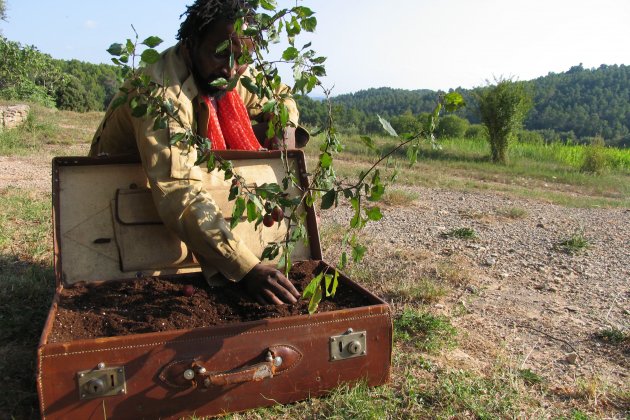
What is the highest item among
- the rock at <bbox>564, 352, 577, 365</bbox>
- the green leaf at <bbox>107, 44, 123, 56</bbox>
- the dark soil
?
the green leaf at <bbox>107, 44, 123, 56</bbox>

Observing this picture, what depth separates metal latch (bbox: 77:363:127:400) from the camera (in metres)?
1.76

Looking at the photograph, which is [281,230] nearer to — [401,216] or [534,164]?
[401,216]

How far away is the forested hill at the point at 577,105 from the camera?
48281 mm

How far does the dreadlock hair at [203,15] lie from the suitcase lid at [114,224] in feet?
1.94

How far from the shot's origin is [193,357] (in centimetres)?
188

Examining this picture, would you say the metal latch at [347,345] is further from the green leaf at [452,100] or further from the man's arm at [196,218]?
the green leaf at [452,100]

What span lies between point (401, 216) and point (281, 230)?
118 inches

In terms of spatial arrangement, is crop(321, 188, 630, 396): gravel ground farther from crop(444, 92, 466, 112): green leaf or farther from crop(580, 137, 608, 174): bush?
crop(580, 137, 608, 174): bush

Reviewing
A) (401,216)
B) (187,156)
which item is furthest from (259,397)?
(401,216)

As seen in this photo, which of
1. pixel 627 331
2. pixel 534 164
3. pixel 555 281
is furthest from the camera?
pixel 534 164

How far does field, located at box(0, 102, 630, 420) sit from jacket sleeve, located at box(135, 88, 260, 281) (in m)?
0.63

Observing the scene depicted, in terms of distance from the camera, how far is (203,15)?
2525mm

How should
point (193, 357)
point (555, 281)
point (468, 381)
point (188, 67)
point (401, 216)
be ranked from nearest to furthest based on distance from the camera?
point (193, 357)
point (468, 381)
point (188, 67)
point (555, 281)
point (401, 216)

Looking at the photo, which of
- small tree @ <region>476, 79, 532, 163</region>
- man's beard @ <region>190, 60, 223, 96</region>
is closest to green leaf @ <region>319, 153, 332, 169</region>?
man's beard @ <region>190, 60, 223, 96</region>
